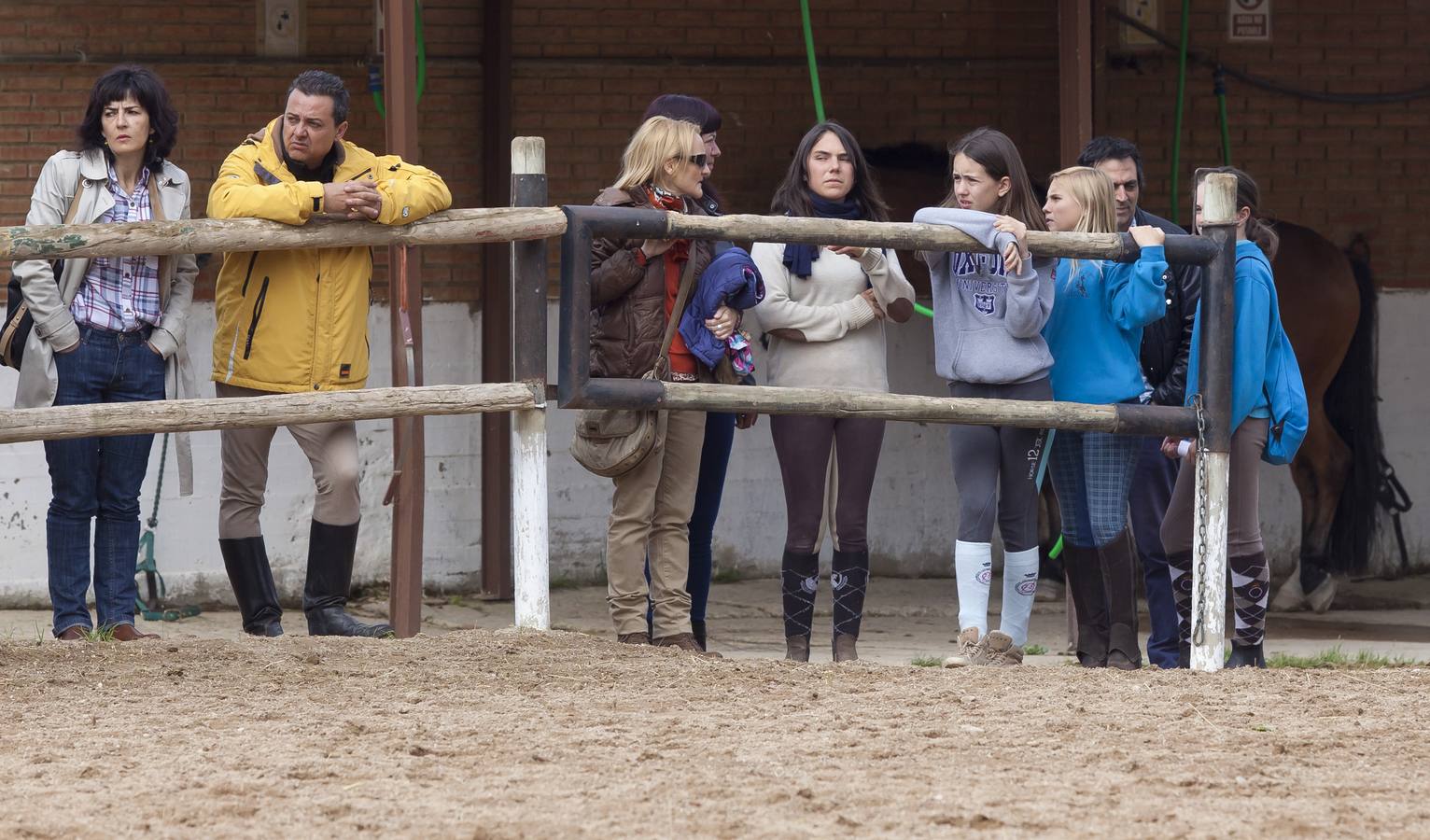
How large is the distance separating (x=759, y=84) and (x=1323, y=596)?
339 cm

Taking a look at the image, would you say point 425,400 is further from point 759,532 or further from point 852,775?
point 759,532

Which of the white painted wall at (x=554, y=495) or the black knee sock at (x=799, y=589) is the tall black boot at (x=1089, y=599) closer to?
the black knee sock at (x=799, y=589)

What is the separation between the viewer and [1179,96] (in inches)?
288

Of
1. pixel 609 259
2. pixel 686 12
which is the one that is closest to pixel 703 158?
pixel 609 259

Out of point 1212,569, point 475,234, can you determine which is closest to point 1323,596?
point 1212,569

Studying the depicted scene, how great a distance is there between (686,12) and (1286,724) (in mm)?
4781

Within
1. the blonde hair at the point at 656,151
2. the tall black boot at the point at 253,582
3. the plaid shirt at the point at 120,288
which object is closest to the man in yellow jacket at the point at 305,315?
the tall black boot at the point at 253,582

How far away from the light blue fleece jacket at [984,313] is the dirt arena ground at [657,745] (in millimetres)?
808

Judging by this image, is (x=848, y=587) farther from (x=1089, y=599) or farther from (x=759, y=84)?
(x=759, y=84)

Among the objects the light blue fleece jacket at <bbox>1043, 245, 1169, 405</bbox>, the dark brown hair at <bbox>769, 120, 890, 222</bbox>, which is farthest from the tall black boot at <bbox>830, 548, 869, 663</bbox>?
the dark brown hair at <bbox>769, 120, 890, 222</bbox>

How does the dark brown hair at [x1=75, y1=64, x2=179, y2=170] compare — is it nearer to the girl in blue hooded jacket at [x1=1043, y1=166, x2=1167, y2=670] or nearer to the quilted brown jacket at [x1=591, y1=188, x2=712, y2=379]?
the quilted brown jacket at [x1=591, y1=188, x2=712, y2=379]

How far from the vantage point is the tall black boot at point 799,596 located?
4742 millimetres

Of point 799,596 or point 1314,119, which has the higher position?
point 1314,119

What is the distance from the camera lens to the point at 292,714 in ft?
12.1
